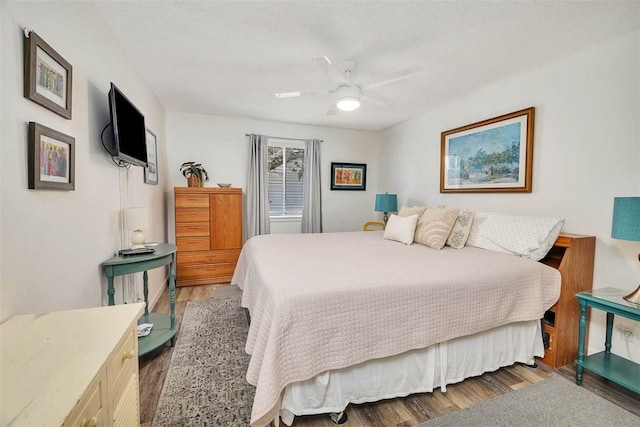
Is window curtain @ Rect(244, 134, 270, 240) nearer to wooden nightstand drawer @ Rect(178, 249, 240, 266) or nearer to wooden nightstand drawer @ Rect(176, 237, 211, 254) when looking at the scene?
wooden nightstand drawer @ Rect(178, 249, 240, 266)

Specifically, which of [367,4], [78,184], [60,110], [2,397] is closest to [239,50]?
[367,4]

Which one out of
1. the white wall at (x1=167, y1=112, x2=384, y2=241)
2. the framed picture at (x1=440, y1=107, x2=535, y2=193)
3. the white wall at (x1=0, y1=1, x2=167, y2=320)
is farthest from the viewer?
the white wall at (x1=167, y1=112, x2=384, y2=241)

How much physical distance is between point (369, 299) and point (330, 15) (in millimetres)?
1820

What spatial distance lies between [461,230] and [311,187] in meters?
2.57

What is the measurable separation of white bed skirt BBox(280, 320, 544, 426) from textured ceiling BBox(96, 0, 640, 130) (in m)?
2.13

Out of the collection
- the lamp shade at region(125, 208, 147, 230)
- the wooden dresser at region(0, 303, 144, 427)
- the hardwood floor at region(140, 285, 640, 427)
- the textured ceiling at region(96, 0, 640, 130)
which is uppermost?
the textured ceiling at region(96, 0, 640, 130)

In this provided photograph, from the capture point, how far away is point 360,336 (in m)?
1.45

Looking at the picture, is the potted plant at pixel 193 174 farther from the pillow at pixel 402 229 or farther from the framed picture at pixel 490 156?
the framed picture at pixel 490 156

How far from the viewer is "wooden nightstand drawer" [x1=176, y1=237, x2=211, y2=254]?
12.0 feet

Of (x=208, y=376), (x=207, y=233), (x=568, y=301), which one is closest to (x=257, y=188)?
(x=207, y=233)

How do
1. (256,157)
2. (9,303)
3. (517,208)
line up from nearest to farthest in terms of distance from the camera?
(9,303)
(517,208)
(256,157)

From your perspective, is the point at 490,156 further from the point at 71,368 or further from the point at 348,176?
the point at 71,368

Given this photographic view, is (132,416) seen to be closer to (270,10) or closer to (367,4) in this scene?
(270,10)

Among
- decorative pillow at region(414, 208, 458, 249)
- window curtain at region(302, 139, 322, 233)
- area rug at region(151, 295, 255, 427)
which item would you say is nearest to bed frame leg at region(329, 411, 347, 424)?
area rug at region(151, 295, 255, 427)
